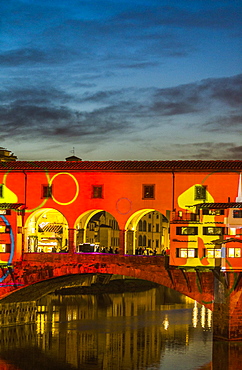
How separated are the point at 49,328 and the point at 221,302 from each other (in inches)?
423

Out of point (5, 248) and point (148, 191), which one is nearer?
point (5, 248)

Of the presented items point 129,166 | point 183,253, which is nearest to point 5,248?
point 129,166

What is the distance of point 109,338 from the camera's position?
4303 centimetres

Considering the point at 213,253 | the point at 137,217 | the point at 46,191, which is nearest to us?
the point at 213,253

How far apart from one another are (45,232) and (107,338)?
12.8m

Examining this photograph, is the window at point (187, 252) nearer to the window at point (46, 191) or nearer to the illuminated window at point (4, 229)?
the window at point (46, 191)

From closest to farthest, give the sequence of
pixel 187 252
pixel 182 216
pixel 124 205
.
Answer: pixel 187 252 → pixel 182 216 → pixel 124 205

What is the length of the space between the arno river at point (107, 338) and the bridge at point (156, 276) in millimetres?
1268

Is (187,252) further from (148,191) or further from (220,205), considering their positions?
(148,191)

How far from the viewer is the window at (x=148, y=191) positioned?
144 feet

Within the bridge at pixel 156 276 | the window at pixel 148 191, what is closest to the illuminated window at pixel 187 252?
the bridge at pixel 156 276

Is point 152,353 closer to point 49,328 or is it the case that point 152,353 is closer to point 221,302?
point 221,302

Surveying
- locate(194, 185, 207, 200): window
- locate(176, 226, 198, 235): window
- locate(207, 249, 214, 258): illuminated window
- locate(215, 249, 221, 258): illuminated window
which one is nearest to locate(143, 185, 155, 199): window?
locate(194, 185, 207, 200): window

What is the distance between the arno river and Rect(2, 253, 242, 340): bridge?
1.27 meters
